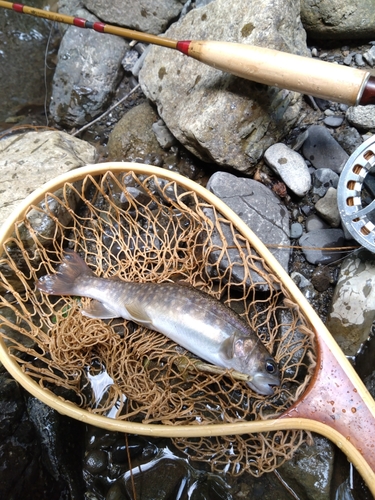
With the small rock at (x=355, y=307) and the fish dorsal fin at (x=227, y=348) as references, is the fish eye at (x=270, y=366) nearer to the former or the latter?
the fish dorsal fin at (x=227, y=348)

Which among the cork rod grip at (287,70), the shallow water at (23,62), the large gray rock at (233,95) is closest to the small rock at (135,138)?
the large gray rock at (233,95)

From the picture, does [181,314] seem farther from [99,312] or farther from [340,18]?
[340,18]

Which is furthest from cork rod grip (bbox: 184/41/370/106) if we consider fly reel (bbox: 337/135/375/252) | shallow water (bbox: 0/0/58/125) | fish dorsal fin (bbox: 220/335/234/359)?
shallow water (bbox: 0/0/58/125)

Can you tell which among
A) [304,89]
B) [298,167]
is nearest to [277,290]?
[298,167]

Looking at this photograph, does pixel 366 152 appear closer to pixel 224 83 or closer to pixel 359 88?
pixel 359 88

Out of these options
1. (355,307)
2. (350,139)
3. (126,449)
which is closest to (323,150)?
(350,139)

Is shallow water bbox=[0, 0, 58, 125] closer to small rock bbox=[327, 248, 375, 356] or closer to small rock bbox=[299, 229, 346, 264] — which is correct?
small rock bbox=[299, 229, 346, 264]
